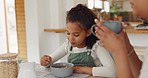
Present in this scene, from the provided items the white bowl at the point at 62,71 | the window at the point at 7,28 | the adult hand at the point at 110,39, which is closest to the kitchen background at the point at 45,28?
the window at the point at 7,28

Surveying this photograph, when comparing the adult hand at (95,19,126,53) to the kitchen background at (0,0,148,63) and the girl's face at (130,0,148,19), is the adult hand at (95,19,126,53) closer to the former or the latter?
the girl's face at (130,0,148,19)

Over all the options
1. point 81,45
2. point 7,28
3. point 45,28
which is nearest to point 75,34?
point 81,45

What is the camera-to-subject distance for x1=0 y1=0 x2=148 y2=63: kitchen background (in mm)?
2801

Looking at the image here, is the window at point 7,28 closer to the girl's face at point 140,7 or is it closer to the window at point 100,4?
the window at point 100,4

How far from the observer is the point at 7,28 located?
4633 mm

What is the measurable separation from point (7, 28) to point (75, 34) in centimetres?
350

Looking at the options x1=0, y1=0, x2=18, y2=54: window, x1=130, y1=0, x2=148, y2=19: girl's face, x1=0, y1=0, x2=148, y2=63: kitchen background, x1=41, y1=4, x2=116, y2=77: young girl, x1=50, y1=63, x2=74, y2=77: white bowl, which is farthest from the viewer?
x1=0, y1=0, x2=18, y2=54: window

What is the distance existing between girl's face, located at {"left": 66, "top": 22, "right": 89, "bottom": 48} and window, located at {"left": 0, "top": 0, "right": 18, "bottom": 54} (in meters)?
3.13

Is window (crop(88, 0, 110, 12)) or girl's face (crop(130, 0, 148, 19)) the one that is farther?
window (crop(88, 0, 110, 12))

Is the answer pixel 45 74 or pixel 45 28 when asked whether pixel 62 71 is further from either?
pixel 45 28

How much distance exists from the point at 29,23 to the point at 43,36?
251 millimetres

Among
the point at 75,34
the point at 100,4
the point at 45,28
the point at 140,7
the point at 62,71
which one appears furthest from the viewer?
the point at 100,4

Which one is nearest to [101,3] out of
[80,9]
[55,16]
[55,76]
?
[55,16]

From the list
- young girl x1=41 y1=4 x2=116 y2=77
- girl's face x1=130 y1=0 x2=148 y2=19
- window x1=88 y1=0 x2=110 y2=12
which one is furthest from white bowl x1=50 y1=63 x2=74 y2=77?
window x1=88 y1=0 x2=110 y2=12
